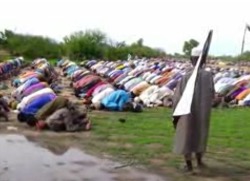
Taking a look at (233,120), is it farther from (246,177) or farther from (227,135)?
(246,177)

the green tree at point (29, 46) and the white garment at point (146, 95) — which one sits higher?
the green tree at point (29, 46)

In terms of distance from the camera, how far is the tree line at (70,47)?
92062mm

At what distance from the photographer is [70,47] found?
93500mm

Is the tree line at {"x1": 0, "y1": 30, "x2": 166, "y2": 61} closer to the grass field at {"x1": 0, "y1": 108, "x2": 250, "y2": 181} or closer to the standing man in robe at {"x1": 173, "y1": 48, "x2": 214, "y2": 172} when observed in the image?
the grass field at {"x1": 0, "y1": 108, "x2": 250, "y2": 181}

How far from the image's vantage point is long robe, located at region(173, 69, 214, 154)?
8.95m

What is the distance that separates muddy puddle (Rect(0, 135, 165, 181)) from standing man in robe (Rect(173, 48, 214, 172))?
2.13 feet

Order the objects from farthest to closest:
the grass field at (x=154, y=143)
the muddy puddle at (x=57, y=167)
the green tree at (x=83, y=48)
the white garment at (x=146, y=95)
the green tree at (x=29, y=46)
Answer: the green tree at (x=83, y=48) < the green tree at (x=29, y=46) < the white garment at (x=146, y=95) < the grass field at (x=154, y=143) < the muddy puddle at (x=57, y=167)

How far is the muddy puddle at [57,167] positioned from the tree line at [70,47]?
78.4 m

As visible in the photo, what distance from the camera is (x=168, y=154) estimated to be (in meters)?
11.1

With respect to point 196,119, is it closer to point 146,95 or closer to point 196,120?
point 196,120

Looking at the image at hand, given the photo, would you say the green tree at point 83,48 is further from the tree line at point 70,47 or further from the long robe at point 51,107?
the long robe at point 51,107

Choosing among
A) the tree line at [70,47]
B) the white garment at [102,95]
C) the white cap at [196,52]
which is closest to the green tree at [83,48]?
the tree line at [70,47]

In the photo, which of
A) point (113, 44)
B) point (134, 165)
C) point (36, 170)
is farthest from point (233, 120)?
point (113, 44)

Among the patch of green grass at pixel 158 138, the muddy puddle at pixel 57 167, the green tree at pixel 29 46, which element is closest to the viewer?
the muddy puddle at pixel 57 167
